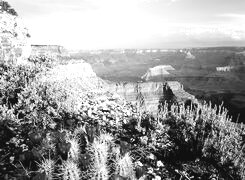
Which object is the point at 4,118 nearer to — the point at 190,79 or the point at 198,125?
the point at 198,125

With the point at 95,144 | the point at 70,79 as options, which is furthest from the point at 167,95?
the point at 95,144

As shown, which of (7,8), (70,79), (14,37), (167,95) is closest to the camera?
(70,79)

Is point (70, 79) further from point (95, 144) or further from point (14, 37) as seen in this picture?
point (95, 144)

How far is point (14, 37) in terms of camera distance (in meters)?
22.2

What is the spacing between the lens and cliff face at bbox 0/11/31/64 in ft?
67.9

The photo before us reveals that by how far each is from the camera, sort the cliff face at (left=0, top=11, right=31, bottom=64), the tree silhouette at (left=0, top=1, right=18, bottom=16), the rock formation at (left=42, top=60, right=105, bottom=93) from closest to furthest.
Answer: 1. the rock formation at (left=42, top=60, right=105, bottom=93)
2. the cliff face at (left=0, top=11, right=31, bottom=64)
3. the tree silhouette at (left=0, top=1, right=18, bottom=16)

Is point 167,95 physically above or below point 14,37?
below

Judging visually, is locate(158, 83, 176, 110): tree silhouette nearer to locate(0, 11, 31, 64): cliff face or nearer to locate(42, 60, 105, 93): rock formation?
locate(42, 60, 105, 93): rock formation

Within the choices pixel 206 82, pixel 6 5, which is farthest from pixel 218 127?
pixel 206 82

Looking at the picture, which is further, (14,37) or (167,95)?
(167,95)

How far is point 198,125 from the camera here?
12.0 meters

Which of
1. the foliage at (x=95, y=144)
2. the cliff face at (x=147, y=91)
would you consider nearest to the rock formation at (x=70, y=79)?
the foliage at (x=95, y=144)

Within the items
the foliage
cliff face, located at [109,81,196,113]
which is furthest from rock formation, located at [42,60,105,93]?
cliff face, located at [109,81,196,113]

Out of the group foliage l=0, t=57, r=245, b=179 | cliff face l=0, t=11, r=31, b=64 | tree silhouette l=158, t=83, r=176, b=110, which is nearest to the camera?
foliage l=0, t=57, r=245, b=179
